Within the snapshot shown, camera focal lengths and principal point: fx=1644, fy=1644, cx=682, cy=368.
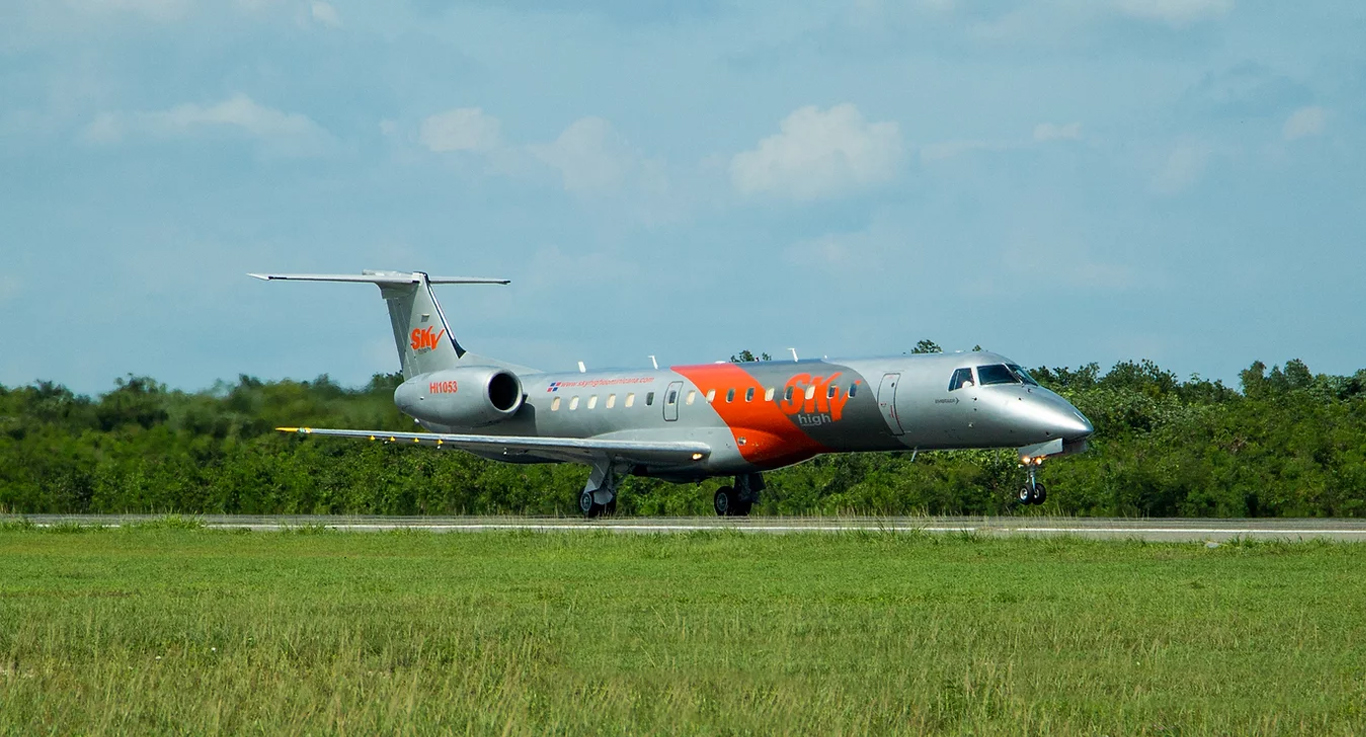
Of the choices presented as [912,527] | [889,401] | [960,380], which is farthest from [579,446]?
[912,527]

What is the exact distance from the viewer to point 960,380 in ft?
98.5

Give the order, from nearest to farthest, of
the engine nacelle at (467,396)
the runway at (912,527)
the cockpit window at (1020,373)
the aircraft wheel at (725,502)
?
the runway at (912,527) → the cockpit window at (1020,373) → the aircraft wheel at (725,502) → the engine nacelle at (467,396)

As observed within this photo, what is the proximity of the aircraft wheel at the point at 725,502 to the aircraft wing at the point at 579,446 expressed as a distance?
219 centimetres

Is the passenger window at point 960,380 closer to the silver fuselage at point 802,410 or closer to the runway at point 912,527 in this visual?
the silver fuselage at point 802,410

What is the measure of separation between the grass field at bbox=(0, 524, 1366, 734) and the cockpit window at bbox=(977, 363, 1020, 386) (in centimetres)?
1099

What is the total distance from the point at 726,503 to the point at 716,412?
10.5 feet

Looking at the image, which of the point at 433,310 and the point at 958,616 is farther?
the point at 433,310

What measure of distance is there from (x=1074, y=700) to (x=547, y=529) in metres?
18.2

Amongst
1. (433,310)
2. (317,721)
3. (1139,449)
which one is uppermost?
(433,310)

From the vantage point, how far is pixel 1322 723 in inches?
331

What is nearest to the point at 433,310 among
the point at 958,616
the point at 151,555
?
the point at 151,555

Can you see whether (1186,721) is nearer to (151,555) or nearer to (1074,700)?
(1074,700)

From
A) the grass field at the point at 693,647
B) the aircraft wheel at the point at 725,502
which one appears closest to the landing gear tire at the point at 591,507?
the aircraft wheel at the point at 725,502

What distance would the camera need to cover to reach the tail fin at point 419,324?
41.8m
